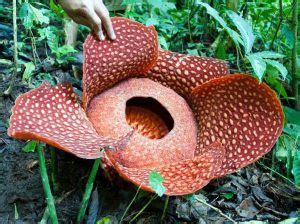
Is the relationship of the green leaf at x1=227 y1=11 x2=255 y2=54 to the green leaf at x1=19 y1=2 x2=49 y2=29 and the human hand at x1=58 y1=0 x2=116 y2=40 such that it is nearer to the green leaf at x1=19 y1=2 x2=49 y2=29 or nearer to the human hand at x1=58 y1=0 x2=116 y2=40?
the human hand at x1=58 y1=0 x2=116 y2=40

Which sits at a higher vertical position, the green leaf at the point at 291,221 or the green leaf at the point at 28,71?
the green leaf at the point at 28,71

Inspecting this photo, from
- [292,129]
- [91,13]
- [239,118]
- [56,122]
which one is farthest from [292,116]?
[56,122]

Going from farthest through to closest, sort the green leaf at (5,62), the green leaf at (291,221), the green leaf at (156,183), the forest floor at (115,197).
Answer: the green leaf at (5,62), the green leaf at (291,221), the forest floor at (115,197), the green leaf at (156,183)

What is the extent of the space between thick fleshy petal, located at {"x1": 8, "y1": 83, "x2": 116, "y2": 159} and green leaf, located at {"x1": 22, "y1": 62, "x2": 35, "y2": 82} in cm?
Result: 79

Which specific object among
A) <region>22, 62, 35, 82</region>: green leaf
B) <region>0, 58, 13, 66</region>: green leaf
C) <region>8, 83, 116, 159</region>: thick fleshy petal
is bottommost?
<region>0, 58, 13, 66</region>: green leaf

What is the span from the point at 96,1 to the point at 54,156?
0.77 metres

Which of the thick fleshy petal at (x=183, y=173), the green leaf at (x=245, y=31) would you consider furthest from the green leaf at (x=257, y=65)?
the thick fleshy petal at (x=183, y=173)

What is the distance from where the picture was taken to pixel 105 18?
85.8 inches

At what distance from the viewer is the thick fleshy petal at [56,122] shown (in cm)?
171

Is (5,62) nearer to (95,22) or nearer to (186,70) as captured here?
(95,22)

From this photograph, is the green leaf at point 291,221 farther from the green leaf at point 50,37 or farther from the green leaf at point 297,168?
the green leaf at point 50,37

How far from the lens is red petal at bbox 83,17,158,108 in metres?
2.20

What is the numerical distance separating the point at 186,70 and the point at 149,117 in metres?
0.34

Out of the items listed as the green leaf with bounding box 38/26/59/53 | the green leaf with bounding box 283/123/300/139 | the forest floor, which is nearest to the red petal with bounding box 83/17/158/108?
the forest floor
